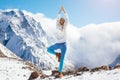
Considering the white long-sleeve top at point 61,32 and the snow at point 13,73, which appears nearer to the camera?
the white long-sleeve top at point 61,32

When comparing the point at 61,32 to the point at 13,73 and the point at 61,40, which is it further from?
the point at 13,73

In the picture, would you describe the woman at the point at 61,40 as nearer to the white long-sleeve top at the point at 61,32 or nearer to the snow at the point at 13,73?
the white long-sleeve top at the point at 61,32

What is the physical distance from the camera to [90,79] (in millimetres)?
20297

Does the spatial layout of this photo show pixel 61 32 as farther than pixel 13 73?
No

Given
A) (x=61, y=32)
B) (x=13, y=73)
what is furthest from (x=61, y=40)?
(x=13, y=73)

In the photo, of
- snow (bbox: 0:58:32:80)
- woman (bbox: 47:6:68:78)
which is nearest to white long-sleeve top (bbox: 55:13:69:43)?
woman (bbox: 47:6:68:78)

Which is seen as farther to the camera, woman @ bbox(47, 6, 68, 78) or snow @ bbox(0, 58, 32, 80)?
snow @ bbox(0, 58, 32, 80)

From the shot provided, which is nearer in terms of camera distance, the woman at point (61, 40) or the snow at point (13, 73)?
the woman at point (61, 40)

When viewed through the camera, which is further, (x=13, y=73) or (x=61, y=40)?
(x=13, y=73)

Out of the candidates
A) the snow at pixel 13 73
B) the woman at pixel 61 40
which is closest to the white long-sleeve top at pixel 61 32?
the woman at pixel 61 40

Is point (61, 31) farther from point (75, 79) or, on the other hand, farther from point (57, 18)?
point (75, 79)

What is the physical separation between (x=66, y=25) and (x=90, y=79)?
4428 millimetres

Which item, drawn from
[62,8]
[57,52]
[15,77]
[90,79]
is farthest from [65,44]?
[15,77]

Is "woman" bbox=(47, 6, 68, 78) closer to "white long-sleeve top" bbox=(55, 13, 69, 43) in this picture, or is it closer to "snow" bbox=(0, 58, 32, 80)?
"white long-sleeve top" bbox=(55, 13, 69, 43)
